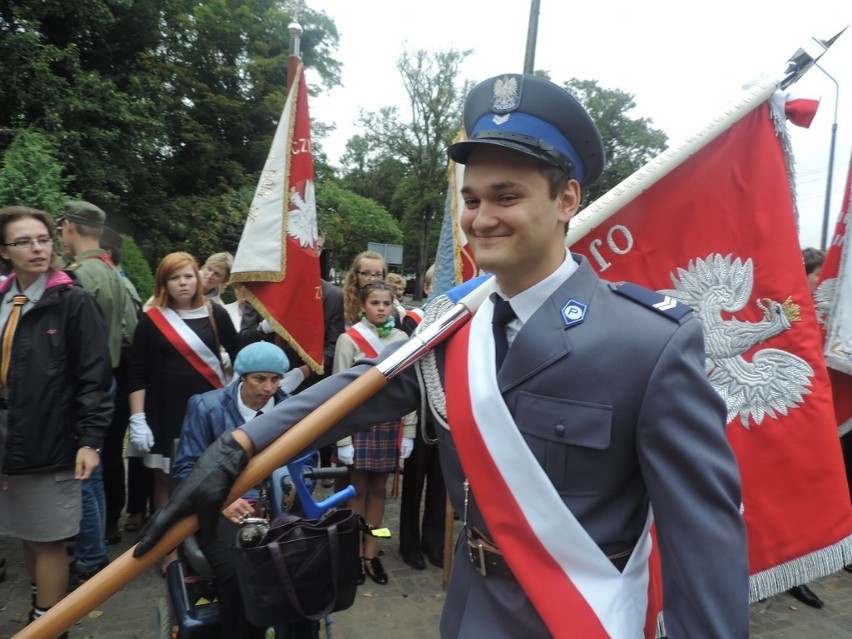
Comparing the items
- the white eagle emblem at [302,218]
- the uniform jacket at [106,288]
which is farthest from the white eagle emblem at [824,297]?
the uniform jacket at [106,288]

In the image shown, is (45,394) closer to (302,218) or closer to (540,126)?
(302,218)

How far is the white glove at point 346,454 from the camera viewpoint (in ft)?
12.4

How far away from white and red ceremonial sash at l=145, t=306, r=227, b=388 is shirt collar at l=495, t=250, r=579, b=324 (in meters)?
2.87

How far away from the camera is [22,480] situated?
2814 millimetres

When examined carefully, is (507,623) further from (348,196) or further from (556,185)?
(348,196)

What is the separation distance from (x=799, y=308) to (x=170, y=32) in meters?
24.3

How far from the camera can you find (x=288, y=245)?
4172 millimetres

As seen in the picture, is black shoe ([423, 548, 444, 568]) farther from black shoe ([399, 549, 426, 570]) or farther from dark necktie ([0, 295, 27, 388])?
dark necktie ([0, 295, 27, 388])

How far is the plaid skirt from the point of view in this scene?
3906 mm

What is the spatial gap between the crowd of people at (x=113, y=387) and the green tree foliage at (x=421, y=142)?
30869 mm

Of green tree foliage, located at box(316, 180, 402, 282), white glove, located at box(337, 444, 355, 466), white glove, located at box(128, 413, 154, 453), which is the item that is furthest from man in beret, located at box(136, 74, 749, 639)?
green tree foliage, located at box(316, 180, 402, 282)

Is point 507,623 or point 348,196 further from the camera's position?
point 348,196

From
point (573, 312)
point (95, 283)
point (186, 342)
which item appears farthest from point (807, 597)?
point (95, 283)

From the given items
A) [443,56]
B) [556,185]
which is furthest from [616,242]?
[443,56]
